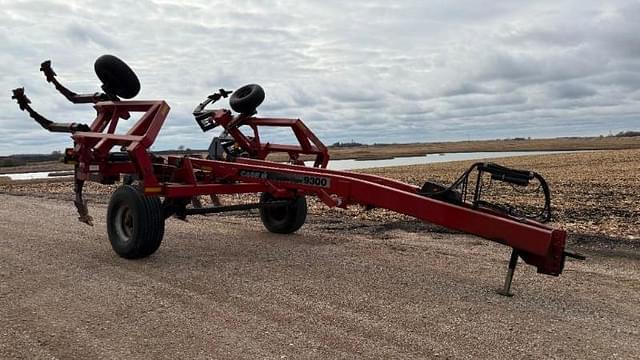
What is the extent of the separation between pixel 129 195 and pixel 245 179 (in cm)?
153

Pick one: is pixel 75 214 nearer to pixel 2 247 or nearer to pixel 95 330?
pixel 2 247

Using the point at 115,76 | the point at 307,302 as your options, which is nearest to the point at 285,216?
the point at 115,76

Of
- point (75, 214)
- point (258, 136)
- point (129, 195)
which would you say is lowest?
point (75, 214)

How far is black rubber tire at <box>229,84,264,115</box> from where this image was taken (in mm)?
9844

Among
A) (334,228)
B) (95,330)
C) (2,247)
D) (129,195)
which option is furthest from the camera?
(334,228)

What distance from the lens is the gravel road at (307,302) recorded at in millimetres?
4688

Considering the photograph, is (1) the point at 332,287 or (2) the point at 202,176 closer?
(1) the point at 332,287

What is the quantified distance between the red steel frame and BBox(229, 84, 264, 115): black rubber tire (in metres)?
0.15

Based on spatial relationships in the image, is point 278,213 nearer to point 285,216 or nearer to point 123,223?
point 285,216

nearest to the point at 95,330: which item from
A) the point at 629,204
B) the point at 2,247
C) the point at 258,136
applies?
the point at 2,247

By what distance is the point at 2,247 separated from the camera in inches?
344

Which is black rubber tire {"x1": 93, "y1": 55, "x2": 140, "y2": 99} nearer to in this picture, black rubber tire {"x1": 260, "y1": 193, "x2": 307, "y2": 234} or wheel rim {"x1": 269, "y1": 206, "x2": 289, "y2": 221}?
black rubber tire {"x1": 260, "y1": 193, "x2": 307, "y2": 234}

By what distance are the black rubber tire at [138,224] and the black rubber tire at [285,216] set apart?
231 centimetres

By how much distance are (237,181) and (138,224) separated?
1620 millimetres
